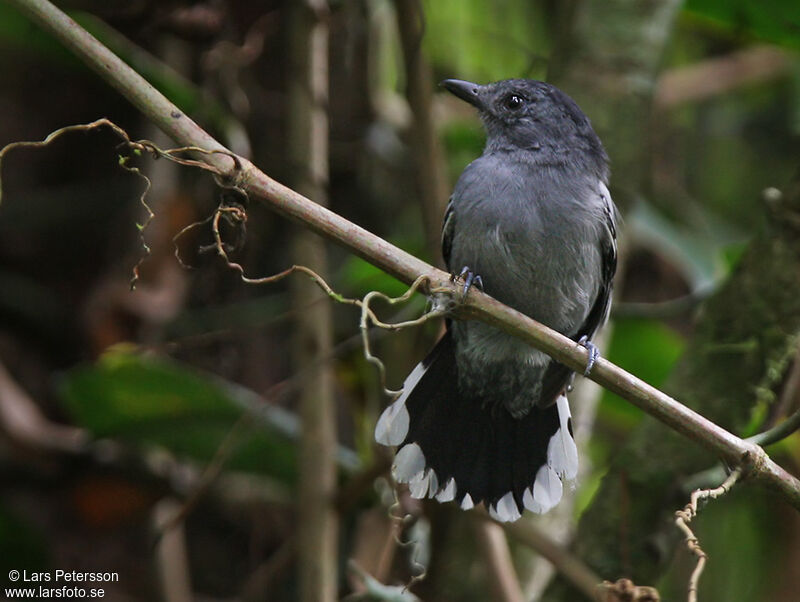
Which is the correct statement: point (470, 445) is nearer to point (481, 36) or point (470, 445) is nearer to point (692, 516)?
point (692, 516)

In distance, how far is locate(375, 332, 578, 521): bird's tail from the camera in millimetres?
2766

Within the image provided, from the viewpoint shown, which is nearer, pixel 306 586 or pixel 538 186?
pixel 538 186

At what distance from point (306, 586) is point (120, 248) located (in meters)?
1.81

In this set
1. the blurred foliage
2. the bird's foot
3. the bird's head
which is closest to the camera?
the bird's foot

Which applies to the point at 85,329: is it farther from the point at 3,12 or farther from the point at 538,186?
the point at 538,186

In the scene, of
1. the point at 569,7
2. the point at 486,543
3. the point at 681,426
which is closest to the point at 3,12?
the point at 569,7

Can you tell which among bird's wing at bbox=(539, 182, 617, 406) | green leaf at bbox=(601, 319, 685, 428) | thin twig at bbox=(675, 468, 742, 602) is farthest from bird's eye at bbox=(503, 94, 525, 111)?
thin twig at bbox=(675, 468, 742, 602)

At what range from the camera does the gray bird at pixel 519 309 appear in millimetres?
2760

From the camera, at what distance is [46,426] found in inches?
154

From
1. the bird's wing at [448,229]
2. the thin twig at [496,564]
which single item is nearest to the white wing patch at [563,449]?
the thin twig at [496,564]

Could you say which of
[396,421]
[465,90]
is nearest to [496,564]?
[396,421]

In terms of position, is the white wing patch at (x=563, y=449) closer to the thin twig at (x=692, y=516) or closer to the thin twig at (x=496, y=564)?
the thin twig at (x=496, y=564)

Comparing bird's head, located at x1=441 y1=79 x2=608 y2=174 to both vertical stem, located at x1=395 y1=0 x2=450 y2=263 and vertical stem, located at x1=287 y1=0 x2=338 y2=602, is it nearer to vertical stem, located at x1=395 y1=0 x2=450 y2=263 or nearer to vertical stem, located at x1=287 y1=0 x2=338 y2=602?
vertical stem, located at x1=395 y1=0 x2=450 y2=263

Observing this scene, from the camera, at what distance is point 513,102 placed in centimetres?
319
